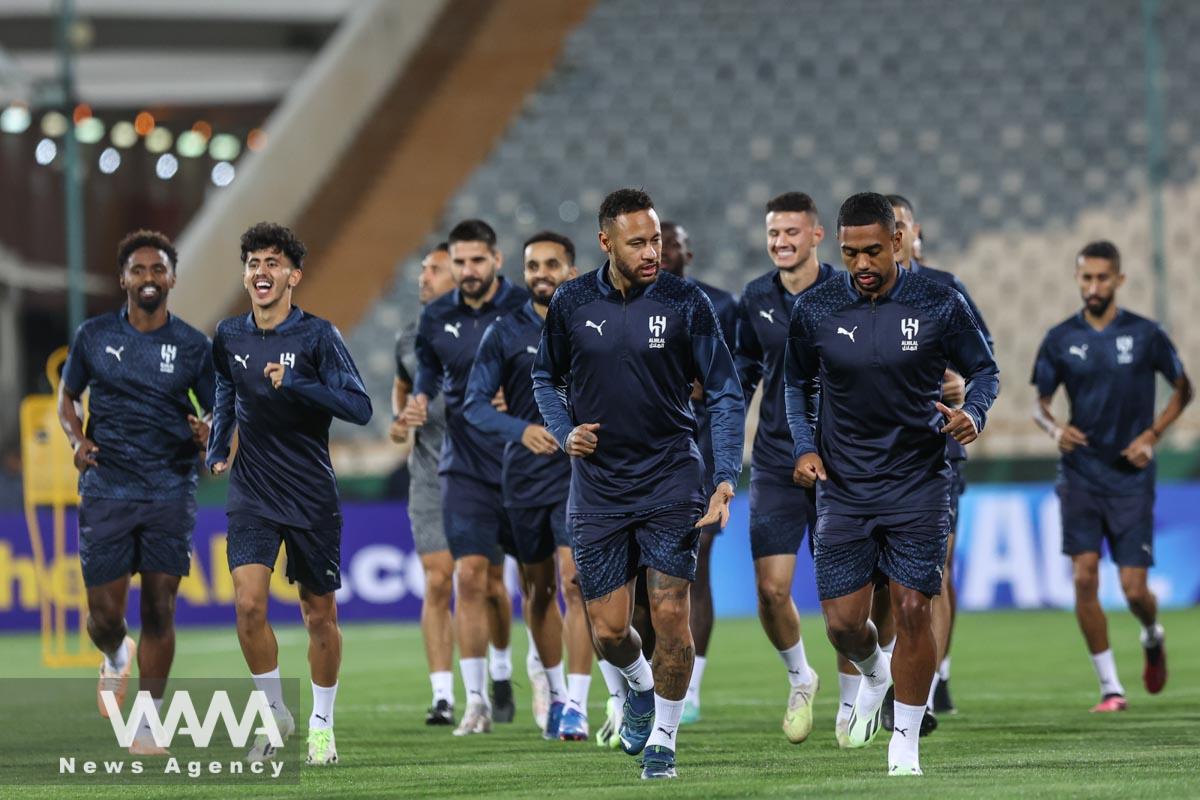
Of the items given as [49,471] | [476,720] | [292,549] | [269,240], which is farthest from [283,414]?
[49,471]

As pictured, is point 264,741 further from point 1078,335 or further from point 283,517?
point 1078,335

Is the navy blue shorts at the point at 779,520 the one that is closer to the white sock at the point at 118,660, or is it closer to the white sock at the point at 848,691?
the white sock at the point at 848,691

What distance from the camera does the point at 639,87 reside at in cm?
2884

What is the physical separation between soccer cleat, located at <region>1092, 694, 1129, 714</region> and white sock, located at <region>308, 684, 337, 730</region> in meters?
4.26

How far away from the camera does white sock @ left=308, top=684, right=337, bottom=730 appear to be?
879 centimetres

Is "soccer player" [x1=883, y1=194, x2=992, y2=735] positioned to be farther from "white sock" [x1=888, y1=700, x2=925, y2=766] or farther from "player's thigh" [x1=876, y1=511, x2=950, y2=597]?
"white sock" [x1=888, y1=700, x2=925, y2=766]

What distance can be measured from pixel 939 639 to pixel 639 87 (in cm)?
1958

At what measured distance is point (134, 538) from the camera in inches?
396

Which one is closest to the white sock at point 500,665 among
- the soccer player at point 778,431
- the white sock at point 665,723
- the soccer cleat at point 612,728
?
the soccer cleat at point 612,728

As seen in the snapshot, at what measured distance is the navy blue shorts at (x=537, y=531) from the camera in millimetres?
10297

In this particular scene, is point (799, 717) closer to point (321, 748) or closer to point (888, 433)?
point (888, 433)

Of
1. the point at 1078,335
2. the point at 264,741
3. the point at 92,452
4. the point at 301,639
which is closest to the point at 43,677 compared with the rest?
the point at 301,639

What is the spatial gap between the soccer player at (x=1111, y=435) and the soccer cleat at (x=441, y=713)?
3.55 metres

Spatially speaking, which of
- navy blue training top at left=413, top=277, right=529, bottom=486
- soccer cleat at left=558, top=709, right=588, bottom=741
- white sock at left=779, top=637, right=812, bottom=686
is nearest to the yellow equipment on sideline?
navy blue training top at left=413, top=277, right=529, bottom=486
